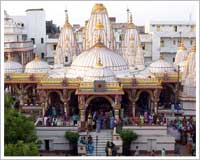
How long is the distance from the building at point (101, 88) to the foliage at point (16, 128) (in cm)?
303

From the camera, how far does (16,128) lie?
1320 centimetres

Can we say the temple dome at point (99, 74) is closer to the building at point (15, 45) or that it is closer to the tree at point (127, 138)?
the tree at point (127, 138)

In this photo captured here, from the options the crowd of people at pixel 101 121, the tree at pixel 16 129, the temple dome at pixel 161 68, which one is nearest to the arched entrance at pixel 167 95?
the temple dome at pixel 161 68

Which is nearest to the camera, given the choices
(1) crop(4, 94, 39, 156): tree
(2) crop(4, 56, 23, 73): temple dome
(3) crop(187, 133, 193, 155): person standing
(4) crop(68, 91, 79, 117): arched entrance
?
(1) crop(4, 94, 39, 156): tree

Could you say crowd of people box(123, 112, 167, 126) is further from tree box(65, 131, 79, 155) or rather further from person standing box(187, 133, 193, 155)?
tree box(65, 131, 79, 155)

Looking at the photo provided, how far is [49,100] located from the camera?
1964 centimetres

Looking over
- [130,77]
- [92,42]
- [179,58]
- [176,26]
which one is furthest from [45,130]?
[176,26]

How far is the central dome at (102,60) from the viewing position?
19609 millimetres

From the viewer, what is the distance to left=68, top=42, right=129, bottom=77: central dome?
19609mm

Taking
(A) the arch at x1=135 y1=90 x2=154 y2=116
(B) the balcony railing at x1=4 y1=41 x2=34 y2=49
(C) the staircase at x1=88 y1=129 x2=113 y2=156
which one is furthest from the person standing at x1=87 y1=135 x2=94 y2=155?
(B) the balcony railing at x1=4 y1=41 x2=34 y2=49

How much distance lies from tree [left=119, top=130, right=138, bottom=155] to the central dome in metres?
3.99

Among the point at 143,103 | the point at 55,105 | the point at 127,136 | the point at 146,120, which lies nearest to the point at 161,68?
the point at 143,103

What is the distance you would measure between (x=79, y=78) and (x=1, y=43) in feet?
23.4

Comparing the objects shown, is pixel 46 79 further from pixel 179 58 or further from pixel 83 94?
pixel 179 58
